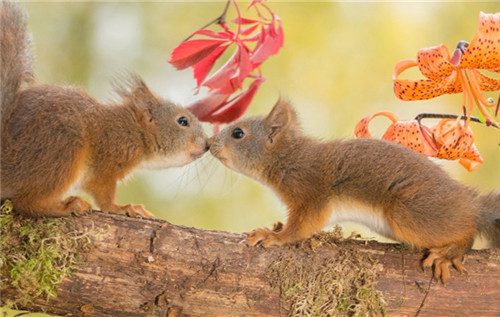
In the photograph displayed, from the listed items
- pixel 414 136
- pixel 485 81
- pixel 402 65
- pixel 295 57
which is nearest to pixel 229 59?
pixel 402 65

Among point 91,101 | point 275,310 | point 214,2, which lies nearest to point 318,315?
point 275,310

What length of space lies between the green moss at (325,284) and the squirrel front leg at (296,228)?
60mm

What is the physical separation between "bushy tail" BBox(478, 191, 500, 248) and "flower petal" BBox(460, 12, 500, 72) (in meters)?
0.57

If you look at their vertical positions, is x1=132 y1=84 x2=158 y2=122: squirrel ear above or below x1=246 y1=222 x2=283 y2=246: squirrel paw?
above

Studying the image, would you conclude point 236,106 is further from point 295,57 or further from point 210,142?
point 295,57

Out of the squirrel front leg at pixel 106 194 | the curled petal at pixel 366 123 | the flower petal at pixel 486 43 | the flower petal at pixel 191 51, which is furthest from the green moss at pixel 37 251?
the flower petal at pixel 486 43

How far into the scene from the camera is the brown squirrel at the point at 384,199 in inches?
88.6

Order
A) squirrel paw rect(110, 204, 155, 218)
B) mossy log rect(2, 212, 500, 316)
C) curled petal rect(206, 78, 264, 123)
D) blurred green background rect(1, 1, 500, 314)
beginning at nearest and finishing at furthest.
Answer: mossy log rect(2, 212, 500, 316)
curled petal rect(206, 78, 264, 123)
squirrel paw rect(110, 204, 155, 218)
blurred green background rect(1, 1, 500, 314)

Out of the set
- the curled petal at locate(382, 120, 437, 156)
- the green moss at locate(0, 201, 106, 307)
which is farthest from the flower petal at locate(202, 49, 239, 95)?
the curled petal at locate(382, 120, 437, 156)

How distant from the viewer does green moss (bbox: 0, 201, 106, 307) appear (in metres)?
1.99

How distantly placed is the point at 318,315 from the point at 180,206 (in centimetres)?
251

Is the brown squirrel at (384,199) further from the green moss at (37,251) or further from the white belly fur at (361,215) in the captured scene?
the green moss at (37,251)

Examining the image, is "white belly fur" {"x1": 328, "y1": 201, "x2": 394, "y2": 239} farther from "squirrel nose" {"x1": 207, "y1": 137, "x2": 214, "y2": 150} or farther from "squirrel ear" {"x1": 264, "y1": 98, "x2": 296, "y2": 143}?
"squirrel nose" {"x1": 207, "y1": 137, "x2": 214, "y2": 150}

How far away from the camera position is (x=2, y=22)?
7.11 feet
